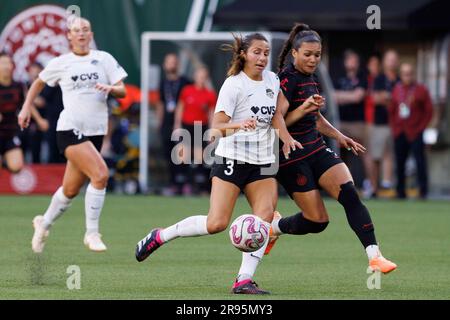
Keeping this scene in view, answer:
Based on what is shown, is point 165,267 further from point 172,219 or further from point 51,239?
point 172,219

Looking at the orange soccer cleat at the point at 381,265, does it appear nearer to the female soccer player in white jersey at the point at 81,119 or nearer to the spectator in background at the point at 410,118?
the female soccer player in white jersey at the point at 81,119

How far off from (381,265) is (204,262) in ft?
8.84

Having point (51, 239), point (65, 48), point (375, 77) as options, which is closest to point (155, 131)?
point (65, 48)

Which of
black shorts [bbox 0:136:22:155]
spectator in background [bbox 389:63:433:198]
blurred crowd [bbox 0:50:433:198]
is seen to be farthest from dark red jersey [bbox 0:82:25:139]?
spectator in background [bbox 389:63:433:198]

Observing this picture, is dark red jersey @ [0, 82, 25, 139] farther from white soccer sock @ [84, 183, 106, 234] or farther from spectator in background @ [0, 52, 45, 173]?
white soccer sock @ [84, 183, 106, 234]

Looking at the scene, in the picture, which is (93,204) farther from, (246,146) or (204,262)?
(246,146)

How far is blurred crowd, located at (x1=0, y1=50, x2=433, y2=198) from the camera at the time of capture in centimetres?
2308

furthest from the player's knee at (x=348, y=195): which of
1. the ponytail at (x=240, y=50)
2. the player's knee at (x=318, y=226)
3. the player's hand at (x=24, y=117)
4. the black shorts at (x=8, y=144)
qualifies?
the black shorts at (x=8, y=144)

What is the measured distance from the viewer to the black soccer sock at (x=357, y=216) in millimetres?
10625

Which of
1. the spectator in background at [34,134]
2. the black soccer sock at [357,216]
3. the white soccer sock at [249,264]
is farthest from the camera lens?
the spectator in background at [34,134]

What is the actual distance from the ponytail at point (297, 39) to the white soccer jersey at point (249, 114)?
0.59 metres

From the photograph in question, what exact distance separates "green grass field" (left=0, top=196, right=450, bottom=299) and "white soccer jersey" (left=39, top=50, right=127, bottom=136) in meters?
1.29

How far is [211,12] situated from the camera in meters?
25.4
